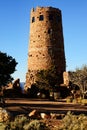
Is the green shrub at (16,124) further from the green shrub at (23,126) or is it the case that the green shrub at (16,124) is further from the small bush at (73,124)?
the small bush at (73,124)

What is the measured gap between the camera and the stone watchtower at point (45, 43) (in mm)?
61250

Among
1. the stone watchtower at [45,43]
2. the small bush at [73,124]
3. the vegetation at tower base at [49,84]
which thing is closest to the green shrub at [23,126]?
the small bush at [73,124]

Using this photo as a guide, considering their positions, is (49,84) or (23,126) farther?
(49,84)

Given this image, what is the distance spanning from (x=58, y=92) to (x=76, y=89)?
12.5ft

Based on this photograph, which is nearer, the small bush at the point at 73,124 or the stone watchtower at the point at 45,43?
the small bush at the point at 73,124

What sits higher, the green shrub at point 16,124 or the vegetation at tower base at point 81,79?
the vegetation at tower base at point 81,79

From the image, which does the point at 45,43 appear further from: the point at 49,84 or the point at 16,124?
the point at 16,124

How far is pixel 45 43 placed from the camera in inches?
2408

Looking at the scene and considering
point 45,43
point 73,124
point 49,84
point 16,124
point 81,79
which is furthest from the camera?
point 45,43

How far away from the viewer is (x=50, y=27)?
6153cm

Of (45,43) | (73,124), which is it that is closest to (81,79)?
(45,43)

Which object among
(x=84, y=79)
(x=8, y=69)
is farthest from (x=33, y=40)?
(x=8, y=69)

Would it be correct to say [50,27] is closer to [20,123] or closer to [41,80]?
[41,80]

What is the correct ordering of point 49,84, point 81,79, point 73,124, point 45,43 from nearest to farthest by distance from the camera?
point 73,124, point 81,79, point 49,84, point 45,43
